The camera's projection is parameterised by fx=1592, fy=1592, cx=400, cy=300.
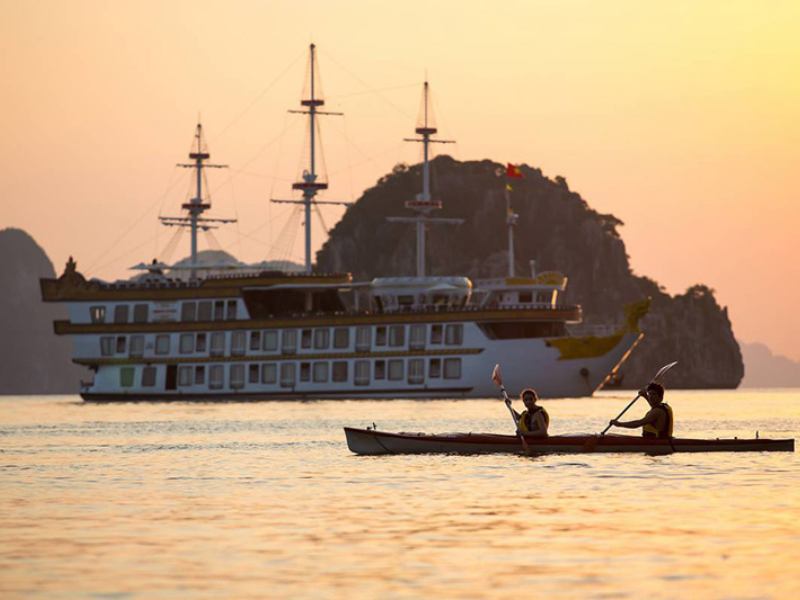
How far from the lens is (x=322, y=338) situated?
394 feet

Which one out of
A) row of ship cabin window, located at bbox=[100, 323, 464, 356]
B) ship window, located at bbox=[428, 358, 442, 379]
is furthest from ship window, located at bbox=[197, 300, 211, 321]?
ship window, located at bbox=[428, 358, 442, 379]

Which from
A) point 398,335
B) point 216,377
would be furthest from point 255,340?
point 398,335

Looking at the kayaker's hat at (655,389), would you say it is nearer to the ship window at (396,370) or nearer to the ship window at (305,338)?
the ship window at (396,370)

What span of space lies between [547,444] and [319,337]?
7895cm

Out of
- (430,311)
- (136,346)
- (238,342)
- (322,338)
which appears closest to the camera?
(430,311)

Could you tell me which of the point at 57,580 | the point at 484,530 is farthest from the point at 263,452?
the point at 57,580

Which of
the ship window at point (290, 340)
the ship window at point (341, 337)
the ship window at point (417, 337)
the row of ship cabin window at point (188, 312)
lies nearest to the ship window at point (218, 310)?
the row of ship cabin window at point (188, 312)

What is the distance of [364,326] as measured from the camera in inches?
4621

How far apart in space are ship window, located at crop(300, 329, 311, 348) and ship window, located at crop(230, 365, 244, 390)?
5398 mm

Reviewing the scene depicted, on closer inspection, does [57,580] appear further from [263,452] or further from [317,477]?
[263,452]

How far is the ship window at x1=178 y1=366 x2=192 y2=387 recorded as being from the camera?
12400cm

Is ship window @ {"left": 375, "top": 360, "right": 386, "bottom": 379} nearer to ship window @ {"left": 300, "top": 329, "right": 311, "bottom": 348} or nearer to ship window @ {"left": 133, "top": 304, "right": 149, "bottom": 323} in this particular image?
ship window @ {"left": 300, "top": 329, "right": 311, "bottom": 348}

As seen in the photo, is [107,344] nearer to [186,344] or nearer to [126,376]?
[126,376]

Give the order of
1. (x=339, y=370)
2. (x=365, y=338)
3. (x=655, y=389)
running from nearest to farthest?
(x=655, y=389) → (x=365, y=338) → (x=339, y=370)
